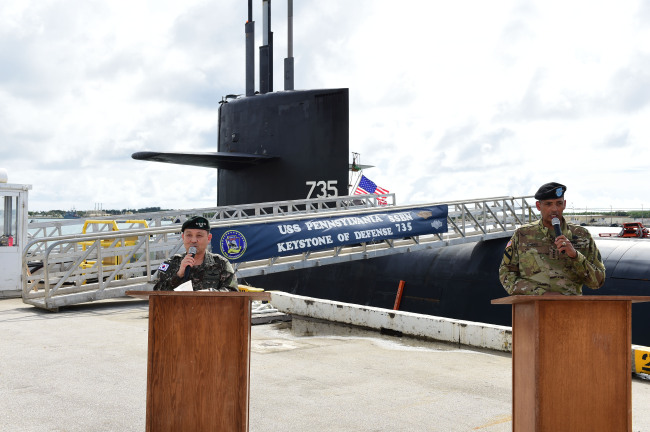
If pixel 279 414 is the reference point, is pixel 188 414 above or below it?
above

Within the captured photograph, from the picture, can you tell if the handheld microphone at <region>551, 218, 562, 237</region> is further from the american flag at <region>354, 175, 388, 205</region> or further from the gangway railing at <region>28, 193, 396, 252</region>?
the american flag at <region>354, 175, 388, 205</region>

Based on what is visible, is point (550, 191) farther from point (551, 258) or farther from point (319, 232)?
point (319, 232)

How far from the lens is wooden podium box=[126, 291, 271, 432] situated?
3736mm

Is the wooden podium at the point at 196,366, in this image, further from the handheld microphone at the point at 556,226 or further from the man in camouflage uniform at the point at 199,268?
the handheld microphone at the point at 556,226

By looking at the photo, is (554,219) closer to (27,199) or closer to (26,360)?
(26,360)

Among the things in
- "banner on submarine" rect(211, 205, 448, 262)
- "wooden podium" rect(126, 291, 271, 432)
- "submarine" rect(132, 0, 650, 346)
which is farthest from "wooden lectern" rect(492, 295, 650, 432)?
"banner on submarine" rect(211, 205, 448, 262)

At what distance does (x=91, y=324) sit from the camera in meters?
9.45

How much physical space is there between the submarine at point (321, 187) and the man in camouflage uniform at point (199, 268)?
25.8ft

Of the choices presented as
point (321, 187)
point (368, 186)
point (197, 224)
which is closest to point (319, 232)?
point (321, 187)

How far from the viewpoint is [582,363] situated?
382cm

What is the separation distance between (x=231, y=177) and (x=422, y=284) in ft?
20.8

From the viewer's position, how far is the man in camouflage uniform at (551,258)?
14.4 ft

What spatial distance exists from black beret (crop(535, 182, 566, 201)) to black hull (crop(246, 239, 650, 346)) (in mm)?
6346

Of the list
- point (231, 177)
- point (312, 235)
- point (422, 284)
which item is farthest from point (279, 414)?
point (231, 177)
